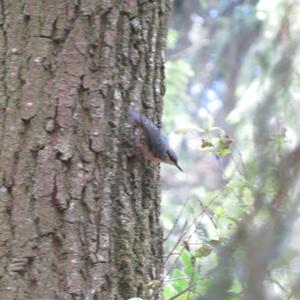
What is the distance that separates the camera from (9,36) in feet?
5.59

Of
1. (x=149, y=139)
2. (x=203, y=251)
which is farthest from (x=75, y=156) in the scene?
(x=203, y=251)

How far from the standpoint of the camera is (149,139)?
5.68ft

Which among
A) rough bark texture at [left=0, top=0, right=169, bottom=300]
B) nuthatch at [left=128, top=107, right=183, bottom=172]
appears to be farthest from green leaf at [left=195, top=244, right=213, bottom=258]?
nuthatch at [left=128, top=107, right=183, bottom=172]

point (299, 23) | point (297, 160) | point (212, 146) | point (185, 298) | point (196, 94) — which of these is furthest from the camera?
point (196, 94)

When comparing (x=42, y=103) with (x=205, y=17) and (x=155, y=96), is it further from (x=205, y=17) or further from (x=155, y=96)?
(x=205, y=17)

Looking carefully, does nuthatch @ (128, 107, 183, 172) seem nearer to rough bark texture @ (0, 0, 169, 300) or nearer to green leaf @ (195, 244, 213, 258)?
rough bark texture @ (0, 0, 169, 300)

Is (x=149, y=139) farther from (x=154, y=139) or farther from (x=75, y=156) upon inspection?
(x=75, y=156)

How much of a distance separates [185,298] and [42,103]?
1.97 ft

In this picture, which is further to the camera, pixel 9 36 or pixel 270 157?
pixel 9 36

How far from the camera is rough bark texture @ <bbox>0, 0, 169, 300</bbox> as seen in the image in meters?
1.56

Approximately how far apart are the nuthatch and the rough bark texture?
29 millimetres

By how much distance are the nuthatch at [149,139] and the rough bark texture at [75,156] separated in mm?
29

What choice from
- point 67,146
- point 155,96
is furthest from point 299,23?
point 155,96

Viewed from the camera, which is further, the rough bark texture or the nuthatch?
the nuthatch
